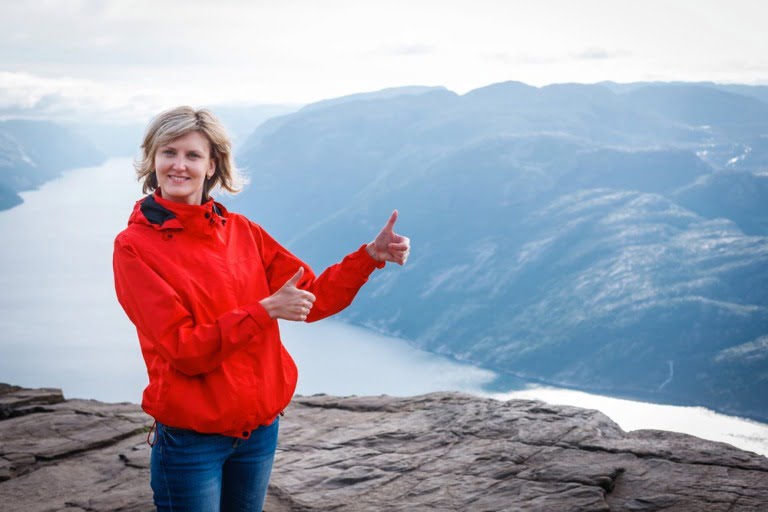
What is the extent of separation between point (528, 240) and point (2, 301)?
139 m

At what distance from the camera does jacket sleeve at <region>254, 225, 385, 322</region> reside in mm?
3639

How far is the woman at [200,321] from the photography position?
2.87m

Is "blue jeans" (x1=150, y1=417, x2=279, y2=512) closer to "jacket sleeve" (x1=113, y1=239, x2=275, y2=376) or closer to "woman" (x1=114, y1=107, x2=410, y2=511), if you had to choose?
"woman" (x1=114, y1=107, x2=410, y2=511)

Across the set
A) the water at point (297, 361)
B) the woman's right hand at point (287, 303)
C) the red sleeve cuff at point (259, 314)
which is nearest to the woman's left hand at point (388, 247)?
the woman's right hand at point (287, 303)

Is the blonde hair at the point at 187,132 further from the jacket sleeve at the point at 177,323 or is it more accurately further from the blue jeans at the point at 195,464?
the blue jeans at the point at 195,464

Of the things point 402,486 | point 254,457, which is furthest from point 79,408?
point 254,457

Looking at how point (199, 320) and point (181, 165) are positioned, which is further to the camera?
point (181, 165)

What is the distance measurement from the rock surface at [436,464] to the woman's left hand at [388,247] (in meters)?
2.49

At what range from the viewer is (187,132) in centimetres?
316

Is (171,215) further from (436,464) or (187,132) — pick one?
(436,464)

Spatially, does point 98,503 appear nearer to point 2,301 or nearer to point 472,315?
point 472,315

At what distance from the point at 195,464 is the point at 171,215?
3.78 feet

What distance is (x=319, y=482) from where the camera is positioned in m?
6.15

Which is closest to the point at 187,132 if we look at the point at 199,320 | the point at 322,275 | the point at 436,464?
the point at 199,320
